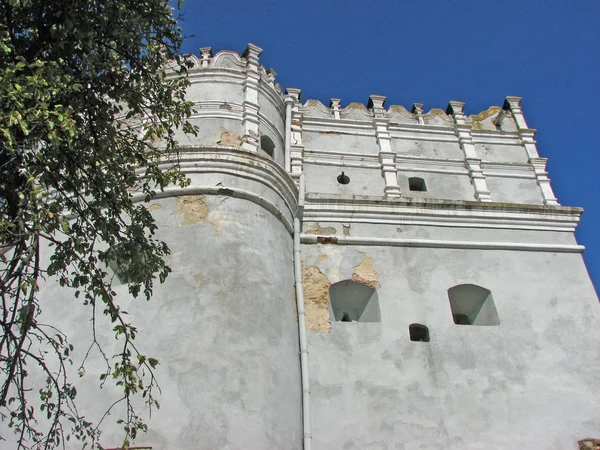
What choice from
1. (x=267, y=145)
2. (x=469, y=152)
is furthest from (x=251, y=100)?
(x=469, y=152)

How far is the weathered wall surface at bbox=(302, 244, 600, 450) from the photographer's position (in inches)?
365

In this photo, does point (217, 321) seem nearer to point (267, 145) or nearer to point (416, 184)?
point (267, 145)

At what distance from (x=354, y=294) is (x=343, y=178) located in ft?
9.17

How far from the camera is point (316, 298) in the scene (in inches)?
410

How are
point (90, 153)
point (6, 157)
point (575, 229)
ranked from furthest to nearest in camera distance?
point (575, 229) < point (90, 153) < point (6, 157)

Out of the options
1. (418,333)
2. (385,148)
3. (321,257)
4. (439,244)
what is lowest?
(418,333)

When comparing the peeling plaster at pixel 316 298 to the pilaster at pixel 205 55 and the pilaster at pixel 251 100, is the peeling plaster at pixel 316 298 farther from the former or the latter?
the pilaster at pixel 205 55

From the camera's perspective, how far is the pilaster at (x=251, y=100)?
37.8ft

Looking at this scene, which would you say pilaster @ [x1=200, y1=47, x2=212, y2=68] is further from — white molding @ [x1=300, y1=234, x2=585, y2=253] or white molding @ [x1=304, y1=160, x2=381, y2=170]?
white molding @ [x1=300, y1=234, x2=585, y2=253]

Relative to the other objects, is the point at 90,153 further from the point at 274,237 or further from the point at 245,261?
the point at 274,237

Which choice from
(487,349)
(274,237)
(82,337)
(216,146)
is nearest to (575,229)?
(487,349)

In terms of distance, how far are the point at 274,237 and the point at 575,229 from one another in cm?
584

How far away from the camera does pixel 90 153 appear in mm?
6375

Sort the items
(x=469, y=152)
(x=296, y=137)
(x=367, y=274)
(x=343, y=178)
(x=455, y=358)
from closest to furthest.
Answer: (x=455, y=358), (x=367, y=274), (x=343, y=178), (x=296, y=137), (x=469, y=152)
